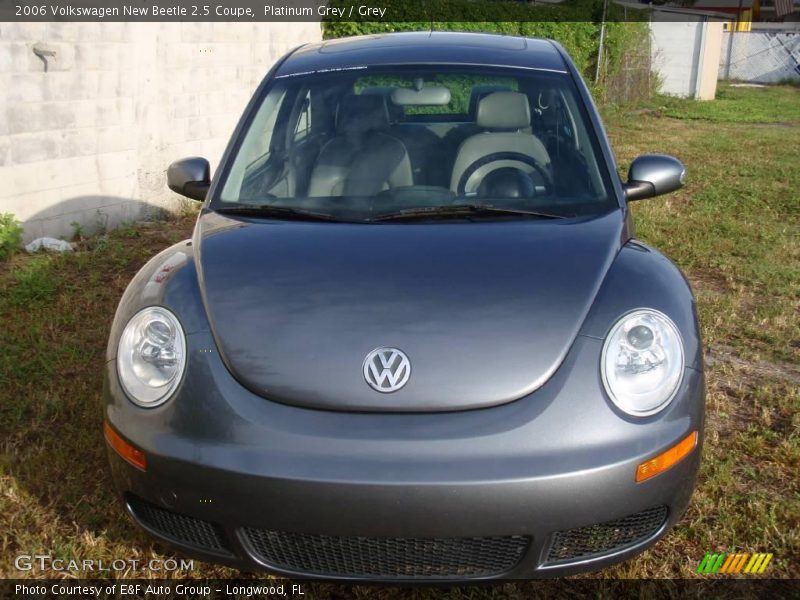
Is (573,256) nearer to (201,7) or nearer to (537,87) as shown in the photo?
(537,87)

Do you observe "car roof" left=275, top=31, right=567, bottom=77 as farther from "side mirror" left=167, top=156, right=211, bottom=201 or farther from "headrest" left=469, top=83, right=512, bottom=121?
"side mirror" left=167, top=156, right=211, bottom=201

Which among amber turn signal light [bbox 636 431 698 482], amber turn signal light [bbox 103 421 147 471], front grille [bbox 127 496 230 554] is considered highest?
amber turn signal light [bbox 636 431 698 482]

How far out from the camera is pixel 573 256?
2.55 meters

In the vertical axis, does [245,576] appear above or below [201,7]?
below

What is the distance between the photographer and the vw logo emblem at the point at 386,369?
215cm

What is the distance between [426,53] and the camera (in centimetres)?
359

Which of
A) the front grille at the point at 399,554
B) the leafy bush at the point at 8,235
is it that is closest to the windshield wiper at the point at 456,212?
the front grille at the point at 399,554

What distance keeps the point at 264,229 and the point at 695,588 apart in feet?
5.64

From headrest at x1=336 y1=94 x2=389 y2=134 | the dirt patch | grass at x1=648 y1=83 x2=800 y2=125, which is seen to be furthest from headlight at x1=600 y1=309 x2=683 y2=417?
grass at x1=648 y1=83 x2=800 y2=125

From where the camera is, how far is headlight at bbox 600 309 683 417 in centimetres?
220

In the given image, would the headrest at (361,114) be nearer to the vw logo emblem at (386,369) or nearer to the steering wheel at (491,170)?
the steering wheel at (491,170)

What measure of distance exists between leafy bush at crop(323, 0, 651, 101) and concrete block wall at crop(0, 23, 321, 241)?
91.2 inches

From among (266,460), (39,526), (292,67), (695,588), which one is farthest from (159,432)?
(292,67)

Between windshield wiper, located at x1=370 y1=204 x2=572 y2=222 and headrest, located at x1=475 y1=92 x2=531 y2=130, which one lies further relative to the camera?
headrest, located at x1=475 y1=92 x2=531 y2=130
